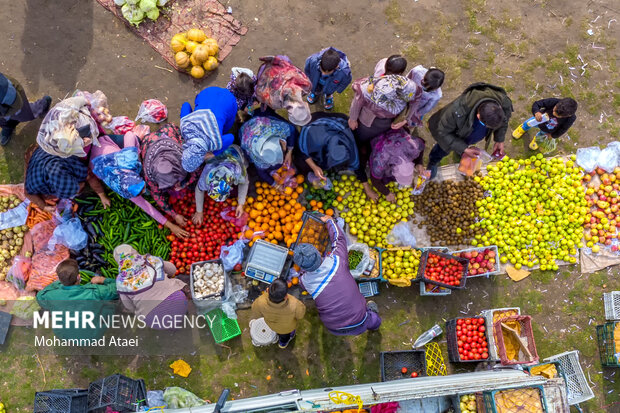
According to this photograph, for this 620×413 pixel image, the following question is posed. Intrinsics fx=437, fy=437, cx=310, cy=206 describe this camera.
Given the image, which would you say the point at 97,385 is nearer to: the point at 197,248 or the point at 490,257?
the point at 197,248

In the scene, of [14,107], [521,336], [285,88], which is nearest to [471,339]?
[521,336]

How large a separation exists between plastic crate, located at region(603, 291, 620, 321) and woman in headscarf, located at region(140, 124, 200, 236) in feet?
19.8

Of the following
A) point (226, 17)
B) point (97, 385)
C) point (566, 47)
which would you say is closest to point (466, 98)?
point (566, 47)

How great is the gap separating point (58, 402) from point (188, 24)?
5.52 m

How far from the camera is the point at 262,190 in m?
6.18

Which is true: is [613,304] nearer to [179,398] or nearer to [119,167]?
[179,398]

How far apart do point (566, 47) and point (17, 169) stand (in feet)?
28.1

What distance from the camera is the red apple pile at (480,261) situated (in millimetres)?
6047

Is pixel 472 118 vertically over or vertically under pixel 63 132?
over

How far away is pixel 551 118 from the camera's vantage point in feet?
19.7

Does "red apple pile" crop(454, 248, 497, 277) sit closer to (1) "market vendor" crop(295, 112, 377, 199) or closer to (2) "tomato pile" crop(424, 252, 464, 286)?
(2) "tomato pile" crop(424, 252, 464, 286)

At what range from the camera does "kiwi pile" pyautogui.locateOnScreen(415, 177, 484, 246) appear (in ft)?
20.6

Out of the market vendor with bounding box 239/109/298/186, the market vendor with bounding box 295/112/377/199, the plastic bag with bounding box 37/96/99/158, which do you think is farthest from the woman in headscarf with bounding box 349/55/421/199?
the plastic bag with bounding box 37/96/99/158

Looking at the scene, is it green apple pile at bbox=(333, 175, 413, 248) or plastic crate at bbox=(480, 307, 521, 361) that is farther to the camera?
green apple pile at bbox=(333, 175, 413, 248)
